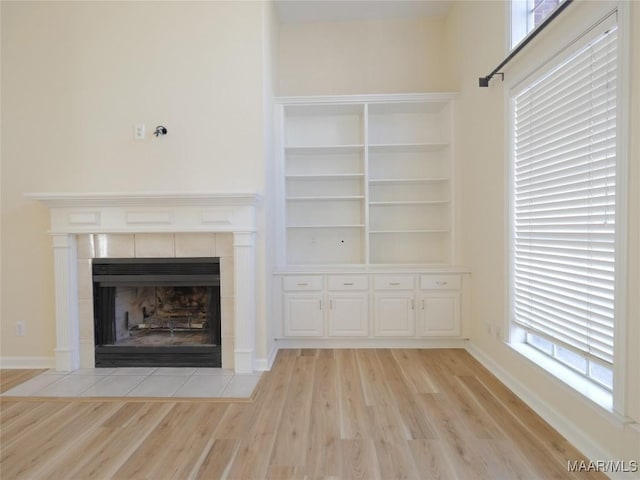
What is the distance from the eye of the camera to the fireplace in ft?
9.55

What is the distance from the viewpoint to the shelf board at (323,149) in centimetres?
351

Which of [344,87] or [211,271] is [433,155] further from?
[211,271]

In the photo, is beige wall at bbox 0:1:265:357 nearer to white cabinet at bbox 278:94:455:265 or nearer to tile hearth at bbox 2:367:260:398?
tile hearth at bbox 2:367:260:398

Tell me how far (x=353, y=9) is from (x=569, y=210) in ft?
10.0

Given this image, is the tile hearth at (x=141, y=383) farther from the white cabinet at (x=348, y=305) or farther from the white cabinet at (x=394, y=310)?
the white cabinet at (x=394, y=310)

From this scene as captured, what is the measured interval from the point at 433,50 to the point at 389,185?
1611 mm

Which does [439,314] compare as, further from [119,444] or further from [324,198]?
[119,444]

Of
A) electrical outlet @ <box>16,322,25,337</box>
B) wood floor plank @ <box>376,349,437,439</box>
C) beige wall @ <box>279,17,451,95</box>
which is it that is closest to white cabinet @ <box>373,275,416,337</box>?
wood floor plank @ <box>376,349,437,439</box>

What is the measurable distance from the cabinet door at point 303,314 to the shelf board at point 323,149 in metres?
1.53

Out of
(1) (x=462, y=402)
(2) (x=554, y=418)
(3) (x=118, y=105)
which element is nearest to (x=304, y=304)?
(1) (x=462, y=402)

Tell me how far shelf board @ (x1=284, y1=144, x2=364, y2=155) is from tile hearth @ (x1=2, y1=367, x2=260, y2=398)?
7.43ft

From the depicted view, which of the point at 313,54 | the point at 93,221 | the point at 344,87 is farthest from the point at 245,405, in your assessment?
the point at 313,54

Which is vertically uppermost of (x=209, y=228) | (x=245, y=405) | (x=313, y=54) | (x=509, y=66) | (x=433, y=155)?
(x=313, y=54)

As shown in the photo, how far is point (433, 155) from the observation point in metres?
3.78
